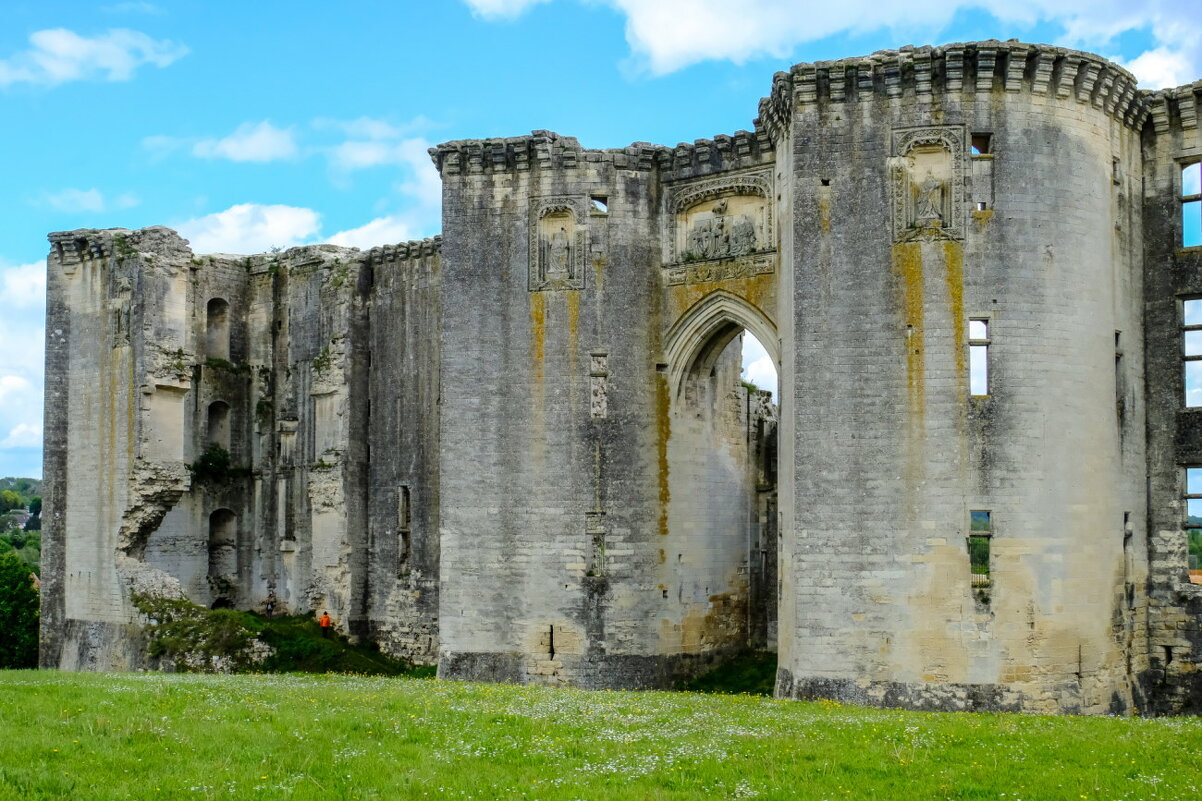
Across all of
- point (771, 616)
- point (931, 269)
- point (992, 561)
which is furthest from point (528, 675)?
point (931, 269)

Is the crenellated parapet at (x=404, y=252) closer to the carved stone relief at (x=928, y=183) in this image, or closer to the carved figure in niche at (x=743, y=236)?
the carved figure in niche at (x=743, y=236)

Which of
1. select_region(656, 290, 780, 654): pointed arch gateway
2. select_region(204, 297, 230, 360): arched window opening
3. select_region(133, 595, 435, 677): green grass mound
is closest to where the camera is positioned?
select_region(656, 290, 780, 654): pointed arch gateway

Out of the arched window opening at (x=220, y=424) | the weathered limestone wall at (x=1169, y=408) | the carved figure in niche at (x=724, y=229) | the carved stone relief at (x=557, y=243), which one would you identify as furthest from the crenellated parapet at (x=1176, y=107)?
the arched window opening at (x=220, y=424)

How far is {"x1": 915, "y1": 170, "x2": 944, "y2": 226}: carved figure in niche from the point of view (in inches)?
690

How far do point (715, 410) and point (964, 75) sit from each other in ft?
25.8

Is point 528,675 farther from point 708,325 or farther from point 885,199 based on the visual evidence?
point 885,199

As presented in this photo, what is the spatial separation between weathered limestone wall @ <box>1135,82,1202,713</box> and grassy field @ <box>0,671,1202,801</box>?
4220 millimetres

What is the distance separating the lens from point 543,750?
11.7 meters

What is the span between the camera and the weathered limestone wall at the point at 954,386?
55.6 ft

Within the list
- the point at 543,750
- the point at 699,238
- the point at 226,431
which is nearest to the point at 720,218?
the point at 699,238

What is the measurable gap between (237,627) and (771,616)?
10901 millimetres

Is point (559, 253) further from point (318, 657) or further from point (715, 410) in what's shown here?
point (318, 657)

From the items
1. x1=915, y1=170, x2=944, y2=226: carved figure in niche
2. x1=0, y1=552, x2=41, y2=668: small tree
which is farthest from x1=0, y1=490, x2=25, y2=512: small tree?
x1=915, y1=170, x2=944, y2=226: carved figure in niche

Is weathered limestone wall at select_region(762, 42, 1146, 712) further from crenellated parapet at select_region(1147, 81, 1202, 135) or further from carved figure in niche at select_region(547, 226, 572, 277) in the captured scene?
carved figure in niche at select_region(547, 226, 572, 277)
